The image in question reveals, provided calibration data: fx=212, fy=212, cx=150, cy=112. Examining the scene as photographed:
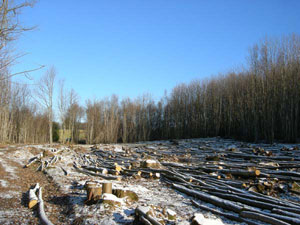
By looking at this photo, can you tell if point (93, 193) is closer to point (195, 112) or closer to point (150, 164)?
point (150, 164)

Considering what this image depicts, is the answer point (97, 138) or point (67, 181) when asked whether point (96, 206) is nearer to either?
point (67, 181)

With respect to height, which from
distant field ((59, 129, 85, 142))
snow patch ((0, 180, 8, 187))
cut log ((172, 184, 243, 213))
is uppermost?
distant field ((59, 129, 85, 142))

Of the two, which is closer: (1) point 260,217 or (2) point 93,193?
(1) point 260,217

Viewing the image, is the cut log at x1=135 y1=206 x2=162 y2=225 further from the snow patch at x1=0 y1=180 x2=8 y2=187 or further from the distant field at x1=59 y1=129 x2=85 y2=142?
the distant field at x1=59 y1=129 x2=85 y2=142

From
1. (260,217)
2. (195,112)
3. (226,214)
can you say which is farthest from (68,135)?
(260,217)

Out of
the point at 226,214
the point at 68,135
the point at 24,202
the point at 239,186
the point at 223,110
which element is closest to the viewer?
the point at 226,214

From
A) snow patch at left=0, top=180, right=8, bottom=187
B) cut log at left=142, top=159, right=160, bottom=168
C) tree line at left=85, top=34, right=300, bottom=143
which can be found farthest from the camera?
tree line at left=85, top=34, right=300, bottom=143

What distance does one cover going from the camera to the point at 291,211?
3607 millimetres

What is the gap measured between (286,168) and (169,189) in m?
3.97

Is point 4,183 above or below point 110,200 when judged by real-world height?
below

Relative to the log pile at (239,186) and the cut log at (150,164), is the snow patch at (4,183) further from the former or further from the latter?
the cut log at (150,164)

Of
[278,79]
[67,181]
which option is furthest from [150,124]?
[67,181]

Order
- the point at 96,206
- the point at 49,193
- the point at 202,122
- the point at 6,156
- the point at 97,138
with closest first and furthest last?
the point at 96,206, the point at 49,193, the point at 6,156, the point at 202,122, the point at 97,138

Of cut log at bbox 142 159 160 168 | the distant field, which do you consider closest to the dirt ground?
cut log at bbox 142 159 160 168
